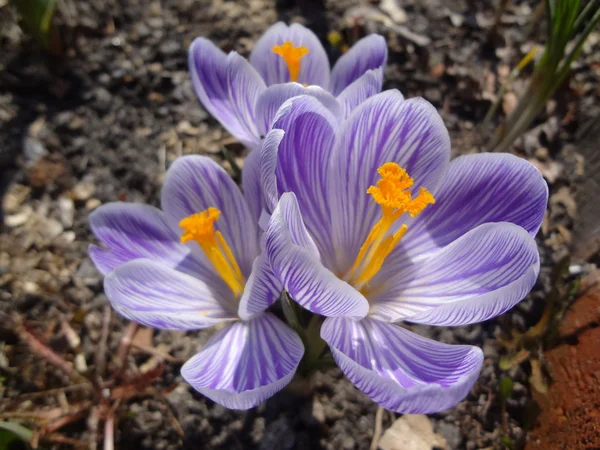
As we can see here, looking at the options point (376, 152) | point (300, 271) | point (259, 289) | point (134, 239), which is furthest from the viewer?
point (134, 239)

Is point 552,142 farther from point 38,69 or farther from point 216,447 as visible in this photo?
point 38,69

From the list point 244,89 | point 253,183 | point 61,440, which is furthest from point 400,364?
point 61,440

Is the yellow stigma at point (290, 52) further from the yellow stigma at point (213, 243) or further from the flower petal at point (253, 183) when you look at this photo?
the yellow stigma at point (213, 243)

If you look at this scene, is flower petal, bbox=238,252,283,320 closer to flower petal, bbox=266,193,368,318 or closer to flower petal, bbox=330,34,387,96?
flower petal, bbox=266,193,368,318

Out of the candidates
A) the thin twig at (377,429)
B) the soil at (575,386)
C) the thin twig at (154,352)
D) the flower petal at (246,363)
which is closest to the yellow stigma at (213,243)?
the flower petal at (246,363)

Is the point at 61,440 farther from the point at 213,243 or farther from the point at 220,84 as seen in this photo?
the point at 220,84

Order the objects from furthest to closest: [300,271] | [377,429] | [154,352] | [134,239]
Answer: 1. [154,352]
2. [377,429]
3. [134,239]
4. [300,271]
